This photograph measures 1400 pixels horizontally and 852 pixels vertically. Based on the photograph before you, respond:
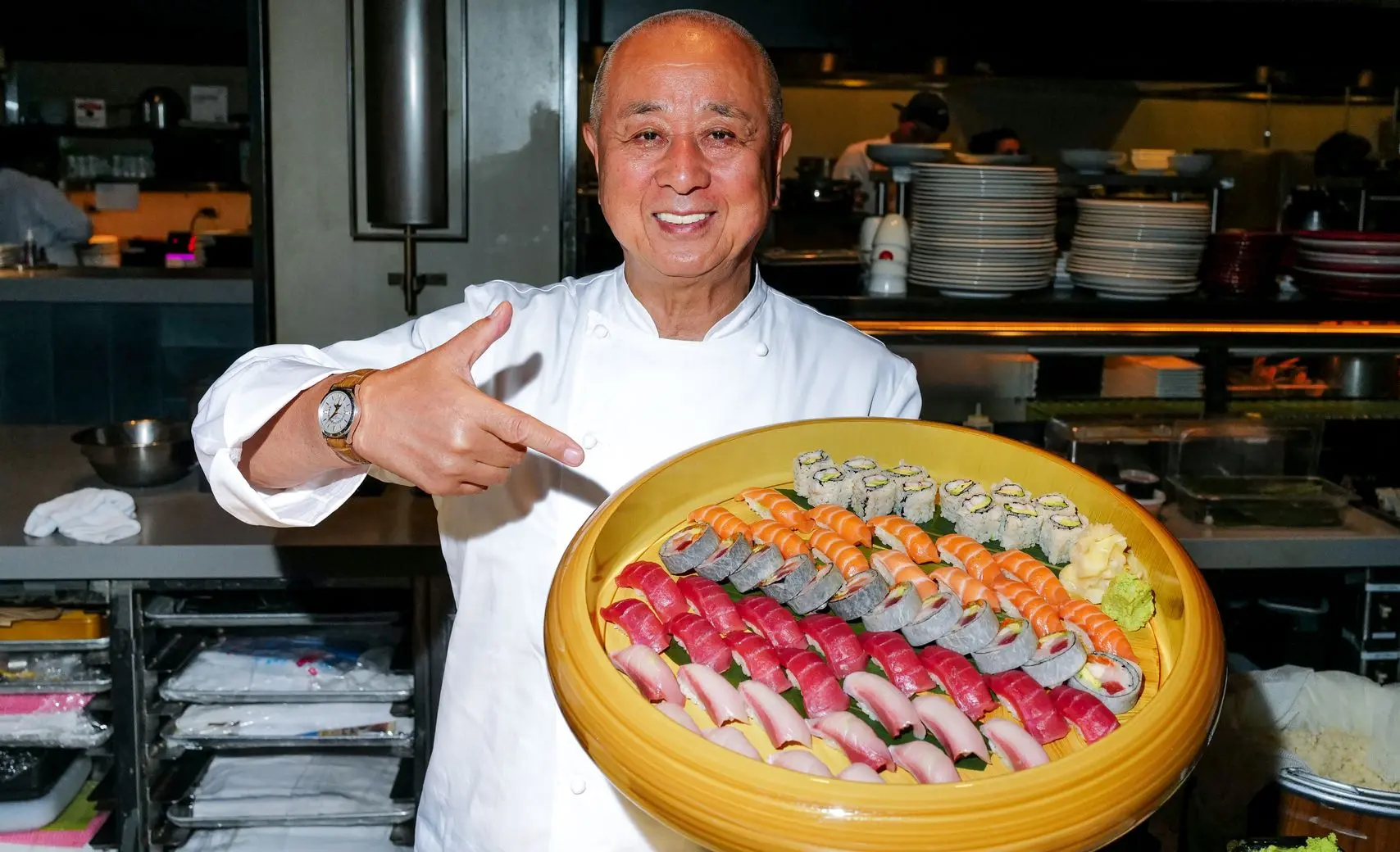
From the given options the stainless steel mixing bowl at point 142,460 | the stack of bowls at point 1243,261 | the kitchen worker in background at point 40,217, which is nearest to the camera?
the stainless steel mixing bowl at point 142,460

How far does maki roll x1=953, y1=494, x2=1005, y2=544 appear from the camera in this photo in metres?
1.54

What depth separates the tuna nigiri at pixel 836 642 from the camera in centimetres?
127

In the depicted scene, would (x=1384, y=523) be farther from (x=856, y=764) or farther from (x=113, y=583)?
(x=113, y=583)

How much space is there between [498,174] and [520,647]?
2653mm

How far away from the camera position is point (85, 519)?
254 centimetres

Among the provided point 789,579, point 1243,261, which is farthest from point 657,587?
point 1243,261

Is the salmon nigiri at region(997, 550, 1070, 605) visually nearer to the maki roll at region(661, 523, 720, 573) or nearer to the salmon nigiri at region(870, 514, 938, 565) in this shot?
the salmon nigiri at region(870, 514, 938, 565)

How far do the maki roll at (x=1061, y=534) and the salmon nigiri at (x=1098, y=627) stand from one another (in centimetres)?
10

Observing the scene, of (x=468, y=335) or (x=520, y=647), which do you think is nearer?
(x=468, y=335)

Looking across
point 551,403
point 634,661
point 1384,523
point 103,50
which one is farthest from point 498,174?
point 103,50

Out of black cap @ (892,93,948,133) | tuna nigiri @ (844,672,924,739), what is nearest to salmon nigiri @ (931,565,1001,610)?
tuna nigiri @ (844,672,924,739)

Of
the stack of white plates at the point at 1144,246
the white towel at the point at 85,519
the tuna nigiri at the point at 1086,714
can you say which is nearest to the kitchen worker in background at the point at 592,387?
the tuna nigiri at the point at 1086,714

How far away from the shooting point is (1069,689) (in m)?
1.17

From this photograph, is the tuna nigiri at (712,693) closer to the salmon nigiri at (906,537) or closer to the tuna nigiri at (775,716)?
the tuna nigiri at (775,716)
